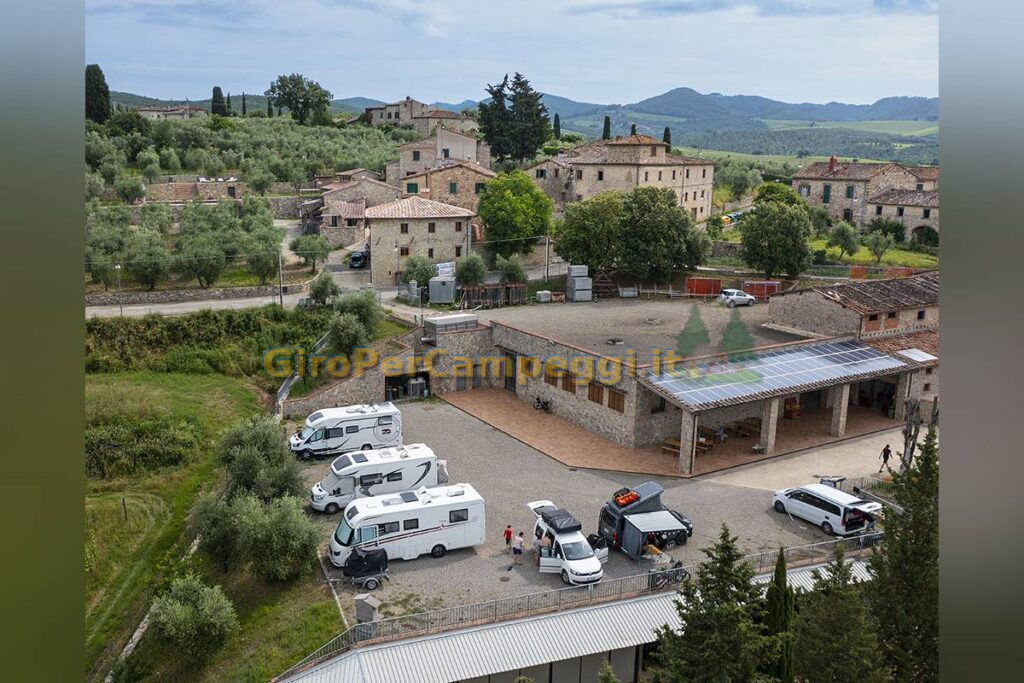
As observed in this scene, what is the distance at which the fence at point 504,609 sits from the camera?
11.1 metres

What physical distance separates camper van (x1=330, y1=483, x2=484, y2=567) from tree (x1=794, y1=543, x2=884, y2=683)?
6271mm

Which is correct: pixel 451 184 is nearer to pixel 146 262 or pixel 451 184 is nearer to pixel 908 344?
pixel 146 262

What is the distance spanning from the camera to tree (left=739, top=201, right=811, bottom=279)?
100.0 feet

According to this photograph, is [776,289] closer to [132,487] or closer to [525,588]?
[525,588]

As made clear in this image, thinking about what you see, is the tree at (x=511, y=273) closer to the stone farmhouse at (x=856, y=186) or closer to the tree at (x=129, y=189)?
the tree at (x=129, y=189)

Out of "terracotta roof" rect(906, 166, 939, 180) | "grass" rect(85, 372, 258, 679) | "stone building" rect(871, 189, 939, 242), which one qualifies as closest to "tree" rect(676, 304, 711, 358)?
"grass" rect(85, 372, 258, 679)

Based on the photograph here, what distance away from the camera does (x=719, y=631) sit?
876 centimetres

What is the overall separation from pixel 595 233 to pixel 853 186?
19079mm

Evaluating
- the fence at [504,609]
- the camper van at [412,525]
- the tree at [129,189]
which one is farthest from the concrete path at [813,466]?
the tree at [129,189]

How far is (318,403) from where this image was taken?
21984 millimetres

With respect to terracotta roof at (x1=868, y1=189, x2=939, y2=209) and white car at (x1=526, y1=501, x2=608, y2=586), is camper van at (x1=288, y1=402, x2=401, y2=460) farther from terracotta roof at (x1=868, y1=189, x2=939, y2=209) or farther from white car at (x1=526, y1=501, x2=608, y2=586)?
terracotta roof at (x1=868, y1=189, x2=939, y2=209)

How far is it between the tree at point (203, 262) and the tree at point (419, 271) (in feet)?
20.6

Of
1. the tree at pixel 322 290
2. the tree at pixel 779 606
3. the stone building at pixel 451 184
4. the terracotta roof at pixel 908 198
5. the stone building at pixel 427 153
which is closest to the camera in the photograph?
the tree at pixel 779 606
